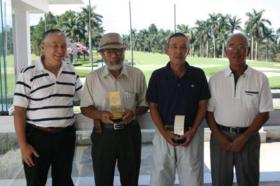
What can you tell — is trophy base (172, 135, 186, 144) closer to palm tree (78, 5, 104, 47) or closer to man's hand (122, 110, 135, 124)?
man's hand (122, 110, 135, 124)

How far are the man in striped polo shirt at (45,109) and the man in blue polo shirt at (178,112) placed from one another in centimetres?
56

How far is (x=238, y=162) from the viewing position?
261cm

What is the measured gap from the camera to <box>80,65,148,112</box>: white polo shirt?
8.45ft

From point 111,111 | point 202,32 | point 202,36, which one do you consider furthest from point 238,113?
point 202,32

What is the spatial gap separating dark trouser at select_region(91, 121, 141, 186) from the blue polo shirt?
10.0 inches

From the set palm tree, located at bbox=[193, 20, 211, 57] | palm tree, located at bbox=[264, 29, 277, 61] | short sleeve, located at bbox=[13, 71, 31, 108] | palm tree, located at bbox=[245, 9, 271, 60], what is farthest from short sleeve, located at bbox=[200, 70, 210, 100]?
palm tree, located at bbox=[245, 9, 271, 60]

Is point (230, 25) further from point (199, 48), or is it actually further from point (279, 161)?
point (279, 161)

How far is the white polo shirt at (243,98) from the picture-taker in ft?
8.29

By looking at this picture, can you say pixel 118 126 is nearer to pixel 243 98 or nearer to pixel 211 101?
pixel 211 101

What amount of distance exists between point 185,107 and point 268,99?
54 centimetres

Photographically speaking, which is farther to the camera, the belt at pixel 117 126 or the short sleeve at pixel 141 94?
the short sleeve at pixel 141 94

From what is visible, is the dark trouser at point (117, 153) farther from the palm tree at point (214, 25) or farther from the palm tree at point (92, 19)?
the palm tree at point (214, 25)

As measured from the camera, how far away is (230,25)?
129 feet

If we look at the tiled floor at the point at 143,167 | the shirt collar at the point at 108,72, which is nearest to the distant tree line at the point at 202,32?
the tiled floor at the point at 143,167
